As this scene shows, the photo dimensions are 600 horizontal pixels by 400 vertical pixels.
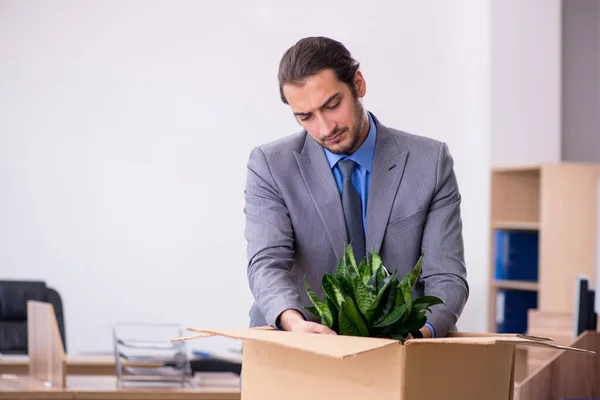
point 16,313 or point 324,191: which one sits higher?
point 324,191

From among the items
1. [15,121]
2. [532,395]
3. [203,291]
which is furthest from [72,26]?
[532,395]

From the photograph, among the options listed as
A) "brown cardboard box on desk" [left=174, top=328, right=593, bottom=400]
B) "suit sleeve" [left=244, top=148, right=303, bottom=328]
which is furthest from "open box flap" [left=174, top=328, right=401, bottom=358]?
"suit sleeve" [left=244, top=148, right=303, bottom=328]

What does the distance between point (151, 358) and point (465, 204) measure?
10.5ft

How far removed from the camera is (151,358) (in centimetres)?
339

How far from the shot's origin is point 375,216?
177 cm

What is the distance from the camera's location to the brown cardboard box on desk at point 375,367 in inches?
45.8

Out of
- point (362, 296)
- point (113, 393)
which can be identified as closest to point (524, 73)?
point (113, 393)

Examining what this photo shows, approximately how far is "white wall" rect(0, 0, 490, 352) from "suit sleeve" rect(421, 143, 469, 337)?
Result: 158 inches

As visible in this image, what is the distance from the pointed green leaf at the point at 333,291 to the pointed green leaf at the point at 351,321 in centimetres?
3

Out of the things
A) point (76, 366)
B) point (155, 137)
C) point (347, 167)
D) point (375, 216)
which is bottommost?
point (76, 366)

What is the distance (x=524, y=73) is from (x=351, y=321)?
4.85 meters

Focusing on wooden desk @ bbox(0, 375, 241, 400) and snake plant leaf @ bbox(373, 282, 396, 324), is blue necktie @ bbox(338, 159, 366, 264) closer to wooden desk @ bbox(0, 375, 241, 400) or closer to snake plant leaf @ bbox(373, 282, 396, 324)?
snake plant leaf @ bbox(373, 282, 396, 324)

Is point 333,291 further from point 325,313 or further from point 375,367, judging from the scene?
point 375,367

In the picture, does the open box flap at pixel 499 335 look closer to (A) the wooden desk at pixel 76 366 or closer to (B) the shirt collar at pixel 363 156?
(B) the shirt collar at pixel 363 156
